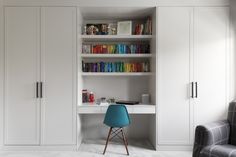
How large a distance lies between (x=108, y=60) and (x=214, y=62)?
1.79 metres

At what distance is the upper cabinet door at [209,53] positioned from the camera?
131 inches

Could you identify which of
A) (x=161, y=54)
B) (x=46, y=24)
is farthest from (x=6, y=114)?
(x=161, y=54)

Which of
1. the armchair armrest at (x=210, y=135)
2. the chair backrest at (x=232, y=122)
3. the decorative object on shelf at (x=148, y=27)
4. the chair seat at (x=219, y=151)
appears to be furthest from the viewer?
the decorative object on shelf at (x=148, y=27)

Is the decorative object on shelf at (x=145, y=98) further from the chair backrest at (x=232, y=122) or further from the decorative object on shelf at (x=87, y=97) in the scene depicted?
the chair backrest at (x=232, y=122)

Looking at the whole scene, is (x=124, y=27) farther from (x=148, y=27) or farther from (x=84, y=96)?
(x=84, y=96)

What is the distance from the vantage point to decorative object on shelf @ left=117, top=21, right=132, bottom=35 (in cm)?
367

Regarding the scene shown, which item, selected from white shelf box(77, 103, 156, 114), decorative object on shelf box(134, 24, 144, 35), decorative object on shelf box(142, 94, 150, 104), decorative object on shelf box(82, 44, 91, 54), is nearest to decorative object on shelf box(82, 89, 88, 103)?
white shelf box(77, 103, 156, 114)

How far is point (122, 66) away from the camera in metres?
3.69

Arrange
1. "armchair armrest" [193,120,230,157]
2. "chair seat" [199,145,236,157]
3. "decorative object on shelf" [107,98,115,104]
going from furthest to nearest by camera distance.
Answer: "decorative object on shelf" [107,98,115,104] → "armchair armrest" [193,120,230,157] → "chair seat" [199,145,236,157]

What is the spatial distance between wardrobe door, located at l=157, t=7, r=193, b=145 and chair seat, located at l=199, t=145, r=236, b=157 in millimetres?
1094

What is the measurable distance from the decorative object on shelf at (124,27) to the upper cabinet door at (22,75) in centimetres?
131

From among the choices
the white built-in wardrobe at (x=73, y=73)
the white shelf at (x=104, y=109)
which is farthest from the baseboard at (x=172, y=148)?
the white shelf at (x=104, y=109)

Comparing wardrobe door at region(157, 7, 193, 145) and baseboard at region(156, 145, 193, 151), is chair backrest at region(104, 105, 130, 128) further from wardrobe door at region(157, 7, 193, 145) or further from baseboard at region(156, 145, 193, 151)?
baseboard at region(156, 145, 193, 151)

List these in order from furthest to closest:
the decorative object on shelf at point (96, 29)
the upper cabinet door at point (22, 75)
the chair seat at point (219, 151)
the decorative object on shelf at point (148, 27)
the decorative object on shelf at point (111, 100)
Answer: the decorative object on shelf at point (111, 100)
the decorative object on shelf at point (96, 29)
the decorative object on shelf at point (148, 27)
the upper cabinet door at point (22, 75)
the chair seat at point (219, 151)
